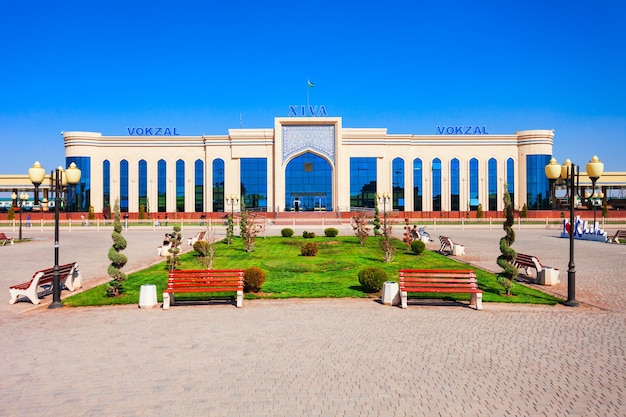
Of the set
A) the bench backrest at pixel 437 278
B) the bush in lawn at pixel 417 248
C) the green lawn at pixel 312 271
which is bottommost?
the green lawn at pixel 312 271

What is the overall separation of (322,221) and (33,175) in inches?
1384

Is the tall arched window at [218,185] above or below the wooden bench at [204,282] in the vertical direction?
above

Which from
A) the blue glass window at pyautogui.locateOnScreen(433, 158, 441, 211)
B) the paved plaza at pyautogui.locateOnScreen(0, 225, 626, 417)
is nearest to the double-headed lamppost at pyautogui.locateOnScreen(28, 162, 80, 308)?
the paved plaza at pyautogui.locateOnScreen(0, 225, 626, 417)

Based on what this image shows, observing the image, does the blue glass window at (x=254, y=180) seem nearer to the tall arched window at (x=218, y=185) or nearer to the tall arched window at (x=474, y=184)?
the tall arched window at (x=218, y=185)

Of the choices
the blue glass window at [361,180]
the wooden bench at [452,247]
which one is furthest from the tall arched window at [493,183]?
the wooden bench at [452,247]

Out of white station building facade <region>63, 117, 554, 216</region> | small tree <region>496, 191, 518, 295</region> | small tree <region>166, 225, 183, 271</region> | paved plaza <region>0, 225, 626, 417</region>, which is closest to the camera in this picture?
paved plaza <region>0, 225, 626, 417</region>

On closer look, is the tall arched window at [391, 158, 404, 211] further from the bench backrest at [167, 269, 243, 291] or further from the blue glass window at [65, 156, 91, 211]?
the bench backrest at [167, 269, 243, 291]

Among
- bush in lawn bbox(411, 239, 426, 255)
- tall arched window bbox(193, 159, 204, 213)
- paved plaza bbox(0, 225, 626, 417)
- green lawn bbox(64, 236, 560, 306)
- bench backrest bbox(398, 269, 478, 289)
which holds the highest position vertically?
tall arched window bbox(193, 159, 204, 213)

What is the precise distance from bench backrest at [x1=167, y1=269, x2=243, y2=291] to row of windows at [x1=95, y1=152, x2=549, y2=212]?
51.4m

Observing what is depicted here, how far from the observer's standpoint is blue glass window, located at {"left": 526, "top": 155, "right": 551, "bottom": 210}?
6284 centimetres

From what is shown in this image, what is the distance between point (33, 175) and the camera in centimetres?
1315

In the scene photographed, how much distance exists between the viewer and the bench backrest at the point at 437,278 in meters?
10.6

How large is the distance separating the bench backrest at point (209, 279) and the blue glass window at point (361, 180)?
52.0m

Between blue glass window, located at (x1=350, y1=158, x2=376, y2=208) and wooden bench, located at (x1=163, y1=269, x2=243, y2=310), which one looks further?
blue glass window, located at (x1=350, y1=158, x2=376, y2=208)
